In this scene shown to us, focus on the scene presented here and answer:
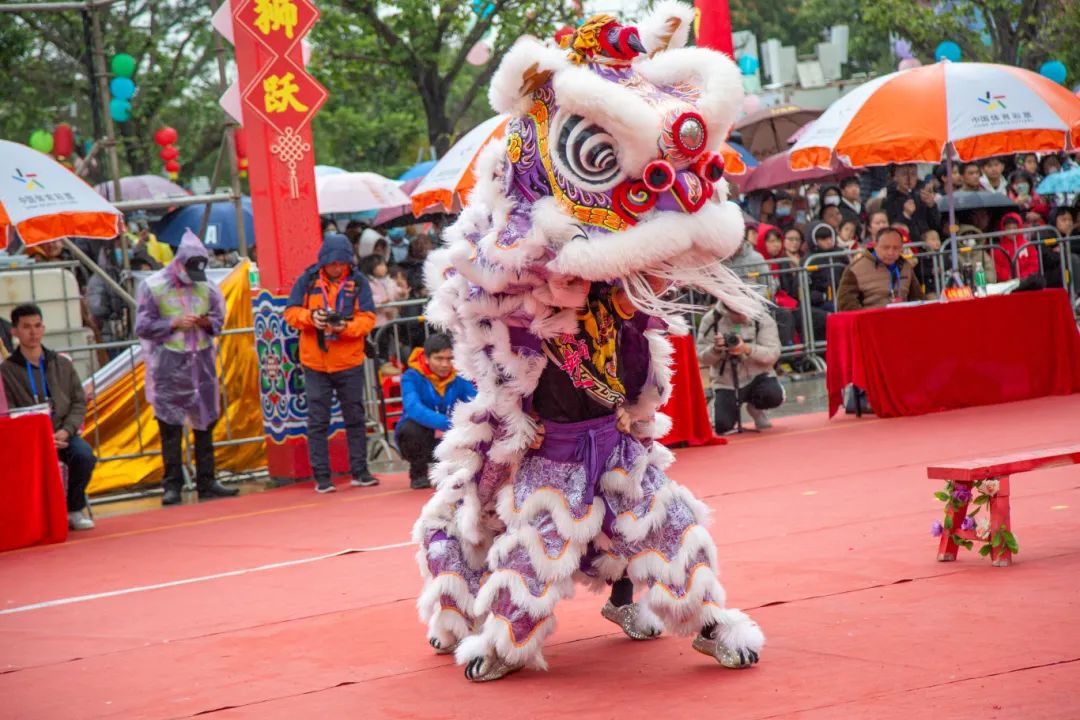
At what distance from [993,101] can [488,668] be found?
817cm

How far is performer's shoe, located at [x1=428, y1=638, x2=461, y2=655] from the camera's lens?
520 cm

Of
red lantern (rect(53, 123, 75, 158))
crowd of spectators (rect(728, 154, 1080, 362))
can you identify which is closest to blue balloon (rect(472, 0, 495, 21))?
red lantern (rect(53, 123, 75, 158))

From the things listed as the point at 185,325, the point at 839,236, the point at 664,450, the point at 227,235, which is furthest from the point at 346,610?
the point at 227,235

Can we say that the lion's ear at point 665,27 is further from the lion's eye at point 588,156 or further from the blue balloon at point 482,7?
the blue balloon at point 482,7

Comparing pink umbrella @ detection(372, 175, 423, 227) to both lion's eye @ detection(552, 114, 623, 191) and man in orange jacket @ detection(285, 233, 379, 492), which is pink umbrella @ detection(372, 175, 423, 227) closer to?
man in orange jacket @ detection(285, 233, 379, 492)

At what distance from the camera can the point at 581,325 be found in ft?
16.1

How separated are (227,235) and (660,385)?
51.9 ft

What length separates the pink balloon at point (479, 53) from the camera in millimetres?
24089

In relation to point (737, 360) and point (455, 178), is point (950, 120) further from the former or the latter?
point (455, 178)

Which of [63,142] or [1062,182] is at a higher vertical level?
[63,142]

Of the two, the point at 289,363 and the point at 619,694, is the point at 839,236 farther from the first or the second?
the point at 619,694

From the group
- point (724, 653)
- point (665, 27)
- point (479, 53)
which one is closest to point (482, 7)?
point (479, 53)

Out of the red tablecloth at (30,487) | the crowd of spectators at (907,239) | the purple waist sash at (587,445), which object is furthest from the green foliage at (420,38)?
the purple waist sash at (587,445)

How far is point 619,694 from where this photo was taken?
4.50m
